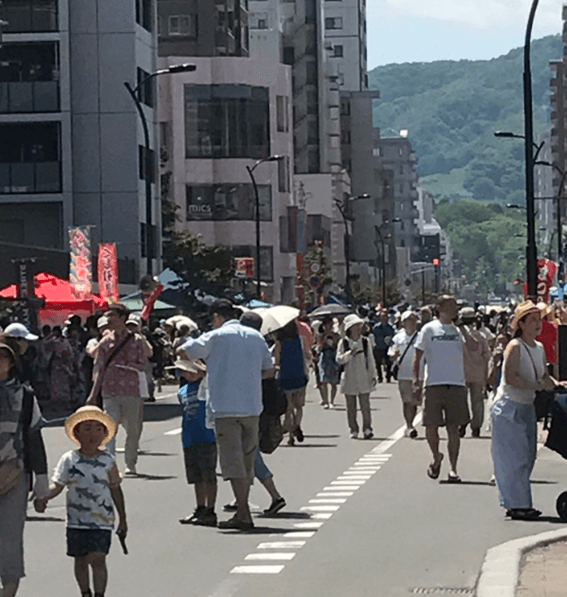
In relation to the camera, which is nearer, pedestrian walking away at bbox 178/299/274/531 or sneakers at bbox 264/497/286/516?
pedestrian walking away at bbox 178/299/274/531

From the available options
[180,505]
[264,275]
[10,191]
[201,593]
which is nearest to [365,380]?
[180,505]

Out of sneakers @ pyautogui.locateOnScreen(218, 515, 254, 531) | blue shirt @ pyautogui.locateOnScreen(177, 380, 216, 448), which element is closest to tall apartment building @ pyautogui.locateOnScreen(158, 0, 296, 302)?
blue shirt @ pyautogui.locateOnScreen(177, 380, 216, 448)

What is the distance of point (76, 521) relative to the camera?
10.3m

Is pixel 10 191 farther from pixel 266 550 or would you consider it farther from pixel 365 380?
pixel 266 550

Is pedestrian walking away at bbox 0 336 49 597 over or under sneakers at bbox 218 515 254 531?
over

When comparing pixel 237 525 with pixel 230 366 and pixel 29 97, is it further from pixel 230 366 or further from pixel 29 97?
pixel 29 97

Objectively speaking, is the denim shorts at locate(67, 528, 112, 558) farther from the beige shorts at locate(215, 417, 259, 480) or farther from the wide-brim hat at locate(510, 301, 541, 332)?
the wide-brim hat at locate(510, 301, 541, 332)

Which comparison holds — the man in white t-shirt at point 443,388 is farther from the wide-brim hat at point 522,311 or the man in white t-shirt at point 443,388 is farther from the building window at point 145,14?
the building window at point 145,14

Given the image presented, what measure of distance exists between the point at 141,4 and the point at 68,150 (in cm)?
678

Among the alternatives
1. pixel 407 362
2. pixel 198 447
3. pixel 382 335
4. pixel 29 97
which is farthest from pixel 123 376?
pixel 29 97

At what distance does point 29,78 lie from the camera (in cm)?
7200

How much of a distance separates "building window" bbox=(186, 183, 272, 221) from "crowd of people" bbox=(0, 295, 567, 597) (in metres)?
74.1

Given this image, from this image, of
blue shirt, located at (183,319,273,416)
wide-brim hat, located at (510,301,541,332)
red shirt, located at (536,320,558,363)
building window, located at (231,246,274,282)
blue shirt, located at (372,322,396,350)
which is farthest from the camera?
building window, located at (231,246,274,282)

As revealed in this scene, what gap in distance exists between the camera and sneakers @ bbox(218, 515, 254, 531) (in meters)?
14.9
